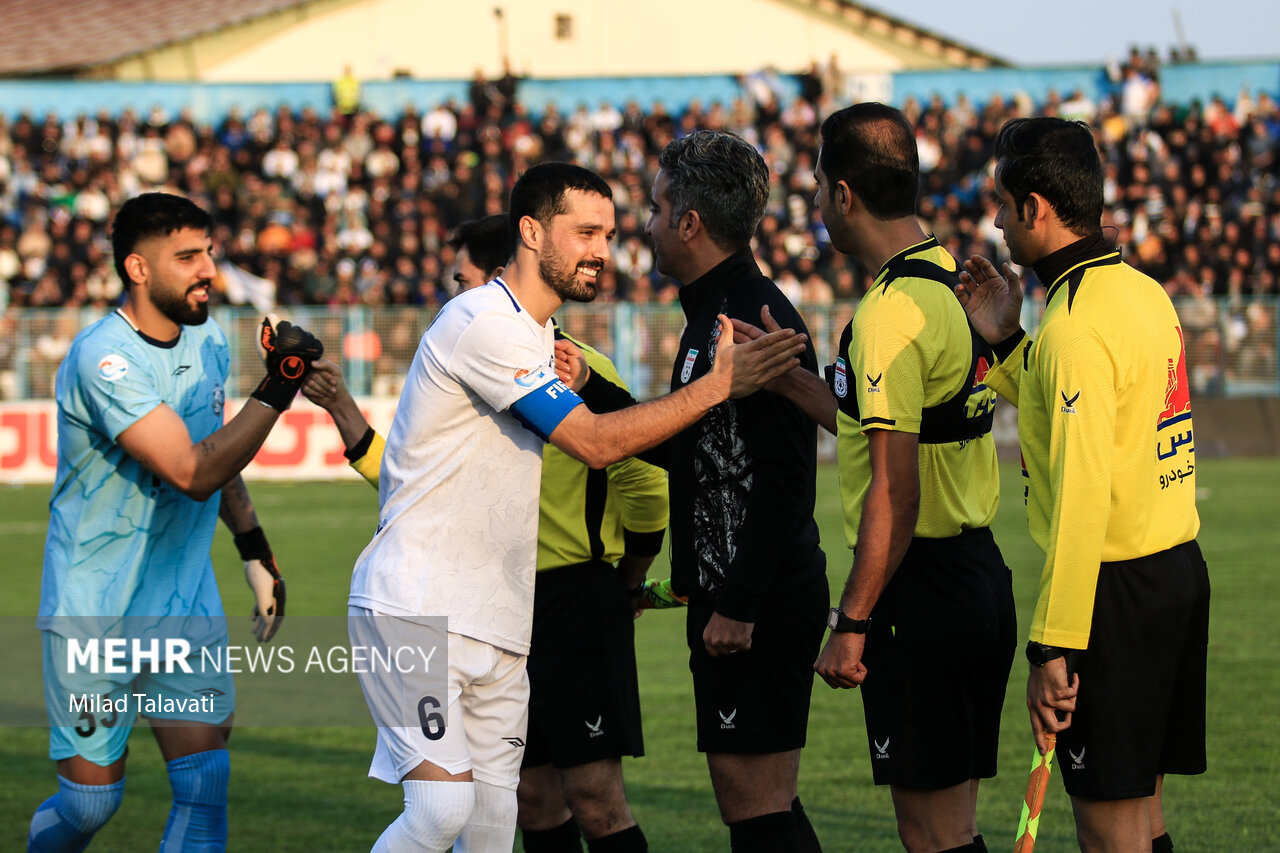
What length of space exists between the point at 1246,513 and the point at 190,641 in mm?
14949

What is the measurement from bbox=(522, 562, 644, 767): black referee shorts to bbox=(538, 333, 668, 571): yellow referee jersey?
72mm

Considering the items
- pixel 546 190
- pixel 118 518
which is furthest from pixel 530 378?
pixel 118 518

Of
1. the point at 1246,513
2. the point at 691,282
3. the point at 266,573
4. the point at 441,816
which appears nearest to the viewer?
the point at 441,816

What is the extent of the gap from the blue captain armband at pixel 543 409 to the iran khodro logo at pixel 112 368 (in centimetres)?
170

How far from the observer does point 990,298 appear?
15.0 ft

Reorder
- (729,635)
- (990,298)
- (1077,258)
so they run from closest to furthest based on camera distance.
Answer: (1077,258)
(729,635)
(990,298)

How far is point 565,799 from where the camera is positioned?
204 inches

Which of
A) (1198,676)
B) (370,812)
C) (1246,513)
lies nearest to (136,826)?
(370,812)

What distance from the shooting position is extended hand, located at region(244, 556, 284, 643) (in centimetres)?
564

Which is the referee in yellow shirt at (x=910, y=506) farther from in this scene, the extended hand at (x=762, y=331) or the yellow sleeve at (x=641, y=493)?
the yellow sleeve at (x=641, y=493)

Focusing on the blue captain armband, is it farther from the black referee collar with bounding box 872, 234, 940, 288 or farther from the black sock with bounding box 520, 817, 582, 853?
the black sock with bounding box 520, 817, 582, 853

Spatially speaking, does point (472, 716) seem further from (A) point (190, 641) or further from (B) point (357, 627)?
(A) point (190, 641)

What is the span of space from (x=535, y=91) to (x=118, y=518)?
99.9ft

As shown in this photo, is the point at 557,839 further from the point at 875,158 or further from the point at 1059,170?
the point at 1059,170
